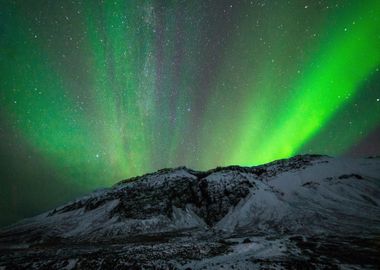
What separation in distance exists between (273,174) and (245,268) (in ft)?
292

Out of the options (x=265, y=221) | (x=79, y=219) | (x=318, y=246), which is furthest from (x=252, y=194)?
(x=79, y=219)

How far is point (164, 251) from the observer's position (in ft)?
124

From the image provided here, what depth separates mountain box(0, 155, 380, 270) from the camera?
1288 inches

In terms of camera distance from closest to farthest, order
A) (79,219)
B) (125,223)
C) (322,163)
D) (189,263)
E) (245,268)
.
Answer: (245,268) < (189,263) < (125,223) < (79,219) < (322,163)

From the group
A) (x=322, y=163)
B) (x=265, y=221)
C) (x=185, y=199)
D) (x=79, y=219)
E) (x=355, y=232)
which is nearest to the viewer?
(x=355, y=232)

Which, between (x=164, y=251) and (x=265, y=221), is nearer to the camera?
(x=164, y=251)

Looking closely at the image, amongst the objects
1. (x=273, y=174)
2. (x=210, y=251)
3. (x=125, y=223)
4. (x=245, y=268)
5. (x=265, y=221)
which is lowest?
(x=245, y=268)

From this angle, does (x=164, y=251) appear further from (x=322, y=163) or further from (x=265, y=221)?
(x=322, y=163)

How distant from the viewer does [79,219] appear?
87438 millimetres

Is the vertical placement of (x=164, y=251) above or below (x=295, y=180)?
below

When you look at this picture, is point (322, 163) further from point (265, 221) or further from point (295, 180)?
point (265, 221)

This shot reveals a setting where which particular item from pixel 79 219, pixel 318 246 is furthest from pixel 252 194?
pixel 79 219

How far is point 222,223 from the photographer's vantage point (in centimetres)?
7800

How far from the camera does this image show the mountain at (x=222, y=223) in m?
32.7
